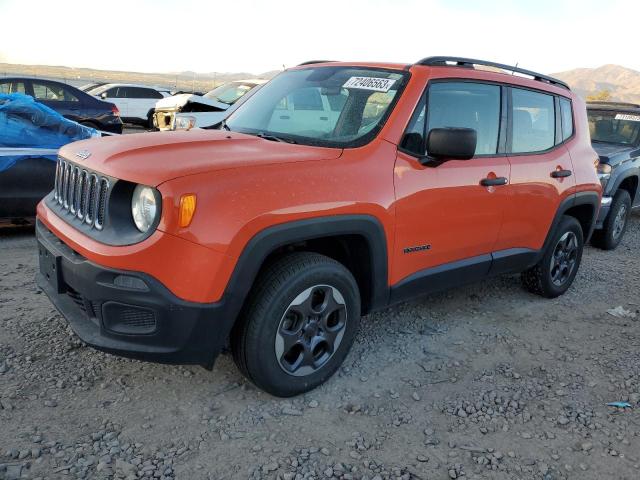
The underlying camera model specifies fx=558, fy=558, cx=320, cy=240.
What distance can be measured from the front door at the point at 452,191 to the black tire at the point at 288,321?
418 millimetres

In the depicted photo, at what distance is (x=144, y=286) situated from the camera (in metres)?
2.44

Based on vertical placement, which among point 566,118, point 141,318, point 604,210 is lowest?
point 141,318

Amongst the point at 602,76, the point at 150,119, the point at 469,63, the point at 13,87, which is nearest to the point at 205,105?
the point at 13,87

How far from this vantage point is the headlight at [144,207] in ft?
8.14

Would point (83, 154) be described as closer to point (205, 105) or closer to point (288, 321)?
point (288, 321)

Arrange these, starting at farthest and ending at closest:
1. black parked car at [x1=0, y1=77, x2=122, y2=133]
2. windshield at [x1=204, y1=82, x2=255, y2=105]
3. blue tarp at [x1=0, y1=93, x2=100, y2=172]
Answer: windshield at [x1=204, y1=82, x2=255, y2=105]
black parked car at [x1=0, y1=77, x2=122, y2=133]
blue tarp at [x1=0, y1=93, x2=100, y2=172]

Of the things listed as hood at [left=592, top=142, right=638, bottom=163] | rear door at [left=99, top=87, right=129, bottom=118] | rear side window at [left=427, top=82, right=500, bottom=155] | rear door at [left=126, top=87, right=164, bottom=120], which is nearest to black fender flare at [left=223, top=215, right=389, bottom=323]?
rear side window at [left=427, top=82, right=500, bottom=155]

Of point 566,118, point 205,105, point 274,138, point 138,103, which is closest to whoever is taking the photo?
point 274,138

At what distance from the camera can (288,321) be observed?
291 centimetres

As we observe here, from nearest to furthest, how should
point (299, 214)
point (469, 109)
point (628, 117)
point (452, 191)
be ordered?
point (299, 214), point (452, 191), point (469, 109), point (628, 117)

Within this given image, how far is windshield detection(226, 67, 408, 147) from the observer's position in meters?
3.23

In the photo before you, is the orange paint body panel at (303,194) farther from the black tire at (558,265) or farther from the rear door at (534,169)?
the black tire at (558,265)

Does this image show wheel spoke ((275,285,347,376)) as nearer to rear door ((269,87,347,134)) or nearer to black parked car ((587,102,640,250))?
rear door ((269,87,347,134))

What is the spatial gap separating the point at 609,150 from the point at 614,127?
857 mm
